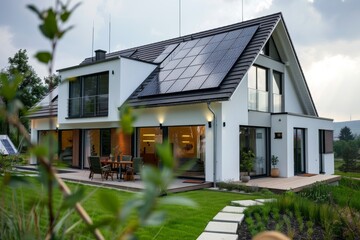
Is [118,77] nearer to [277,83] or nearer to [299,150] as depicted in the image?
[277,83]

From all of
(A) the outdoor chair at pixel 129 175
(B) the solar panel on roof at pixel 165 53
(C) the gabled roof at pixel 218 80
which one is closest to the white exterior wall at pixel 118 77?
(C) the gabled roof at pixel 218 80

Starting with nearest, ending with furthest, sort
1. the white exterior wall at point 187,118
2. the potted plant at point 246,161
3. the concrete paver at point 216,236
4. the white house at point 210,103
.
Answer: the concrete paver at point 216,236 < the white exterior wall at point 187,118 < the white house at point 210,103 < the potted plant at point 246,161

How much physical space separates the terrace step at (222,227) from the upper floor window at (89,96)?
10.3 meters

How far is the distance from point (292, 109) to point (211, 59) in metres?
6.11

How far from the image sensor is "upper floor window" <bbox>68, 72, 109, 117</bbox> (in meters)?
16.1

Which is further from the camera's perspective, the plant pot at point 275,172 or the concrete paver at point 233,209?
the plant pot at point 275,172

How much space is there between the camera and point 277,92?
16.9 metres

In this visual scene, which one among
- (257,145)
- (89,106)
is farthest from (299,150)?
(89,106)

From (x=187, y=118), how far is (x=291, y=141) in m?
5.08

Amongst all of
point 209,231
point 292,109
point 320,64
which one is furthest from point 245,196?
point 320,64

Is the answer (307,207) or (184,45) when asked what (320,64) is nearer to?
(184,45)

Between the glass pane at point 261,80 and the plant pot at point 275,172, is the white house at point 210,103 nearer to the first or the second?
the glass pane at point 261,80

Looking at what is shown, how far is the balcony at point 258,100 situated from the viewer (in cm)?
1491

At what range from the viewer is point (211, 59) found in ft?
47.9
